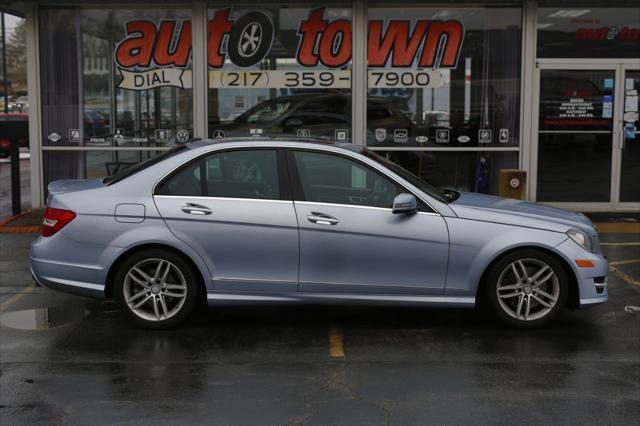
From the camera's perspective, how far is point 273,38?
42.2 ft

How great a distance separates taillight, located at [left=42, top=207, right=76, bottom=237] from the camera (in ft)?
22.4

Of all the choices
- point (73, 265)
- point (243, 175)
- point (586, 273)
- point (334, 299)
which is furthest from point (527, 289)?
point (73, 265)

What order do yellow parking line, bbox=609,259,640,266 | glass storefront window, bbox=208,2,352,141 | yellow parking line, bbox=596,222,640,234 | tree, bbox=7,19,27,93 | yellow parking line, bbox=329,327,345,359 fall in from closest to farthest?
1. yellow parking line, bbox=329,327,345,359
2. yellow parking line, bbox=609,259,640,266
3. yellow parking line, bbox=596,222,640,234
4. glass storefront window, bbox=208,2,352,141
5. tree, bbox=7,19,27,93

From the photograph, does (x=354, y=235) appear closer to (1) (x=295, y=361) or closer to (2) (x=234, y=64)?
(1) (x=295, y=361)

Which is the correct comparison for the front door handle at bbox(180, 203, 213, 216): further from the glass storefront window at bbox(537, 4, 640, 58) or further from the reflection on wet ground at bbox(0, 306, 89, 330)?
the glass storefront window at bbox(537, 4, 640, 58)

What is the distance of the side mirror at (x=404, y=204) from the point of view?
6.62 metres

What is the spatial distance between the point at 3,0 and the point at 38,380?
8.35 m

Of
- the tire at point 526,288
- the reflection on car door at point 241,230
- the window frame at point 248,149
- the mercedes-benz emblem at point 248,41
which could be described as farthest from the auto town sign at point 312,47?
the tire at point 526,288

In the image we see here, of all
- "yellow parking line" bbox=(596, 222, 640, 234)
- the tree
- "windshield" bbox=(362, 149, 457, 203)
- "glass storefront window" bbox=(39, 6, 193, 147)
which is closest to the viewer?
"windshield" bbox=(362, 149, 457, 203)

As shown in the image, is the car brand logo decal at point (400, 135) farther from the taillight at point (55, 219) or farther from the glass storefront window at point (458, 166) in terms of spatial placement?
the taillight at point (55, 219)

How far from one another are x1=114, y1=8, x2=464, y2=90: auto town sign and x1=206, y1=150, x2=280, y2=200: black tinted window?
6062 millimetres

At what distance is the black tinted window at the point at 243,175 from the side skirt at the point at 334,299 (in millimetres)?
784

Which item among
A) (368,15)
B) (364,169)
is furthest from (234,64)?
Result: (364,169)

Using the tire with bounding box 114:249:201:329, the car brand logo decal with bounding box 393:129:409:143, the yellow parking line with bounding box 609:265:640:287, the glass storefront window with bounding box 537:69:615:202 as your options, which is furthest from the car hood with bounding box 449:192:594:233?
the glass storefront window with bounding box 537:69:615:202
